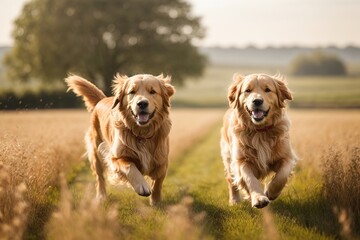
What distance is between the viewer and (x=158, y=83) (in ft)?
21.9

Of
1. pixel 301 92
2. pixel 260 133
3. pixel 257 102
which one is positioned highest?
pixel 257 102

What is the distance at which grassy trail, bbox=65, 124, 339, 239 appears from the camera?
4371 mm

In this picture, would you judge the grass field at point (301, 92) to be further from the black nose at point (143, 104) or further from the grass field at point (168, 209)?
the black nose at point (143, 104)

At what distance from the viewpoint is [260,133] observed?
6.34 metres

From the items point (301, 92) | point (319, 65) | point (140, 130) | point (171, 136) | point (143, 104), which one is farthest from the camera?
point (319, 65)

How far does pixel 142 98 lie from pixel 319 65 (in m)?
86.5

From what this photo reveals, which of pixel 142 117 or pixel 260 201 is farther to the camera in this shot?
pixel 142 117

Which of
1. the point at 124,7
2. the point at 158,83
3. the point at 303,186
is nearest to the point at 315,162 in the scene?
the point at 303,186

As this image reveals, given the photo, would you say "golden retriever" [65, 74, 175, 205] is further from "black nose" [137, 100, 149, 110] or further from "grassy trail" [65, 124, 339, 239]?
"grassy trail" [65, 124, 339, 239]

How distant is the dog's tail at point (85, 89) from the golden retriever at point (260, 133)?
10.1 feet

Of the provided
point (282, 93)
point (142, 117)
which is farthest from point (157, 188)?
point (282, 93)

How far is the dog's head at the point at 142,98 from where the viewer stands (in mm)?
6273

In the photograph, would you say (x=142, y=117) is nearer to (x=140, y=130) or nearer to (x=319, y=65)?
(x=140, y=130)

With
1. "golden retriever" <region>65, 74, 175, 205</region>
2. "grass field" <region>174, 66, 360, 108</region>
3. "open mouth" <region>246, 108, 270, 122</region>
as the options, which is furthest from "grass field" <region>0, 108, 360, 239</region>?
"grass field" <region>174, 66, 360, 108</region>
